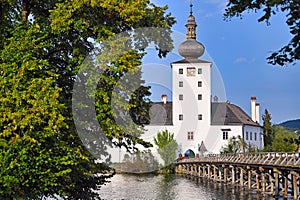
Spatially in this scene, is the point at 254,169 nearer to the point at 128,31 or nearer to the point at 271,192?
the point at 271,192

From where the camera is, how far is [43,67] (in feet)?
55.4

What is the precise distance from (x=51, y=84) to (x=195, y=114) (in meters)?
59.3

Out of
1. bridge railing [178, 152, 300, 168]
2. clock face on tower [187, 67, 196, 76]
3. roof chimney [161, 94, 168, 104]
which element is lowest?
bridge railing [178, 152, 300, 168]

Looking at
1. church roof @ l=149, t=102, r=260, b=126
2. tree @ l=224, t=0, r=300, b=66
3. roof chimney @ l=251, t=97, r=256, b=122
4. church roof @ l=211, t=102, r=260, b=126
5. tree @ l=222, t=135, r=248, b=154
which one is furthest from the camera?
roof chimney @ l=251, t=97, r=256, b=122

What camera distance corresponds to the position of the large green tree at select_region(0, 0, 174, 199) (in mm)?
14969

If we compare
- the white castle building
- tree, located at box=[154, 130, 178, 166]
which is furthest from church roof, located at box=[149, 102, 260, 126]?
tree, located at box=[154, 130, 178, 166]

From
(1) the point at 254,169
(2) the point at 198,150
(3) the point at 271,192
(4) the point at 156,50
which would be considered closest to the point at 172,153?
(2) the point at 198,150

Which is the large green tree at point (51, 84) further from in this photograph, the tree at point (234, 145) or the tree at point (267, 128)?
the tree at point (267, 128)

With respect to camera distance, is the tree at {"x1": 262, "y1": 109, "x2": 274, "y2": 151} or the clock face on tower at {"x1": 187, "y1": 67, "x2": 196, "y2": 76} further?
the tree at {"x1": 262, "y1": 109, "x2": 274, "y2": 151}

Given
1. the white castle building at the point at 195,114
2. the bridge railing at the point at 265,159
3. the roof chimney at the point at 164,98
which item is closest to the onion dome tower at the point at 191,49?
the white castle building at the point at 195,114

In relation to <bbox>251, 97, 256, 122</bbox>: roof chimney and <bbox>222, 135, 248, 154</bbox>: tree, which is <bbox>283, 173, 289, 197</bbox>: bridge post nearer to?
<bbox>222, 135, 248, 154</bbox>: tree

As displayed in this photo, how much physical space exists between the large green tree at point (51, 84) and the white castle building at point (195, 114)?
52.7m

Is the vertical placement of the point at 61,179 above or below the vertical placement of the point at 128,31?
below

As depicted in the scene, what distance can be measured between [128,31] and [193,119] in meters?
57.3
